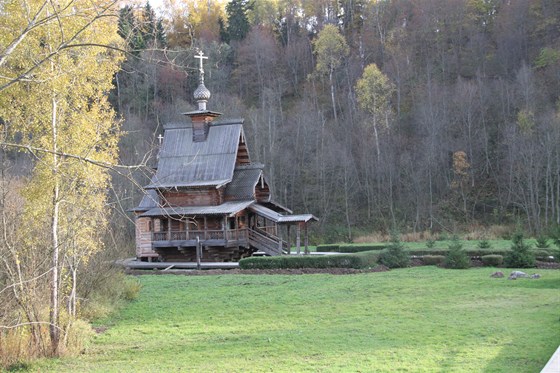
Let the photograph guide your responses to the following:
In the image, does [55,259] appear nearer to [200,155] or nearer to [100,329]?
[100,329]

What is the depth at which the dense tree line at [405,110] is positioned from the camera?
44.8 metres

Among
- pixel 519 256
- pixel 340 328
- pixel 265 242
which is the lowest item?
pixel 340 328

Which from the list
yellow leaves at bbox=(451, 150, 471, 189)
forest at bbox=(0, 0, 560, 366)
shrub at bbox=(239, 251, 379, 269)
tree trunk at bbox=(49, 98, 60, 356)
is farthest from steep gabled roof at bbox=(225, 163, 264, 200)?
yellow leaves at bbox=(451, 150, 471, 189)

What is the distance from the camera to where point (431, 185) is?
47.0 m

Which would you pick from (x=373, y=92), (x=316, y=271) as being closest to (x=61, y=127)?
(x=316, y=271)

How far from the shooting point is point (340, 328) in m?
11.7

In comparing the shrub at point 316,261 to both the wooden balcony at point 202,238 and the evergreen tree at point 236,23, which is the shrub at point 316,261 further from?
the evergreen tree at point 236,23

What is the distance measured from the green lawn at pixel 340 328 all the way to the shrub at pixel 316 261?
404 centimetres

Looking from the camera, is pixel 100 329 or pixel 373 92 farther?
pixel 373 92

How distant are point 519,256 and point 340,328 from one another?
39.2 feet

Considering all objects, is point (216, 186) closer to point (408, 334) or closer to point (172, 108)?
point (408, 334)

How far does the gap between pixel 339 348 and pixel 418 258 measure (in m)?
15.1

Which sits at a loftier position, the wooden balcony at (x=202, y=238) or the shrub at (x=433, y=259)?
the wooden balcony at (x=202, y=238)

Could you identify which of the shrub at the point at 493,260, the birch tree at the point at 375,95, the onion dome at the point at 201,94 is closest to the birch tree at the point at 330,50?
the birch tree at the point at 375,95
